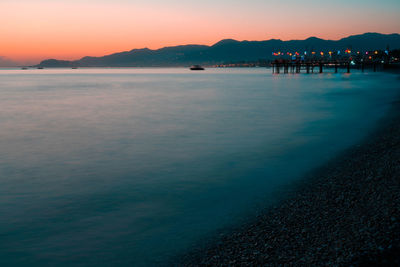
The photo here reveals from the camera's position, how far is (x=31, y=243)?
8.12m

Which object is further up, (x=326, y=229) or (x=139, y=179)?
(x=326, y=229)

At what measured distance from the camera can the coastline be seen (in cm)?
598

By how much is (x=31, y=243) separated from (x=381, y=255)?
22.8 ft

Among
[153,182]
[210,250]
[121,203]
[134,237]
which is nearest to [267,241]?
[210,250]

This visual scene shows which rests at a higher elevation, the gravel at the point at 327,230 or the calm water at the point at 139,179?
the gravel at the point at 327,230

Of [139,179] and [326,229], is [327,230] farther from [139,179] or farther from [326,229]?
[139,179]

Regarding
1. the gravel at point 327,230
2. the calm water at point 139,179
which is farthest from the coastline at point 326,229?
the calm water at point 139,179

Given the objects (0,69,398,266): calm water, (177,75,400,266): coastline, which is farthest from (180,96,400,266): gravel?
(0,69,398,266): calm water

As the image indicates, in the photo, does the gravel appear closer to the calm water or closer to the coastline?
the coastline

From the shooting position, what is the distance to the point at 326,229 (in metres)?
7.30

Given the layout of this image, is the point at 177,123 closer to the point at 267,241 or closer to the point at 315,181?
the point at 315,181

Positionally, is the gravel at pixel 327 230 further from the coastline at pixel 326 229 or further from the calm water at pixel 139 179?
the calm water at pixel 139 179

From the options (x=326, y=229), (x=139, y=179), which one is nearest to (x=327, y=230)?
(x=326, y=229)

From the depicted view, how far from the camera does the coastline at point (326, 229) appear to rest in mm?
5980
